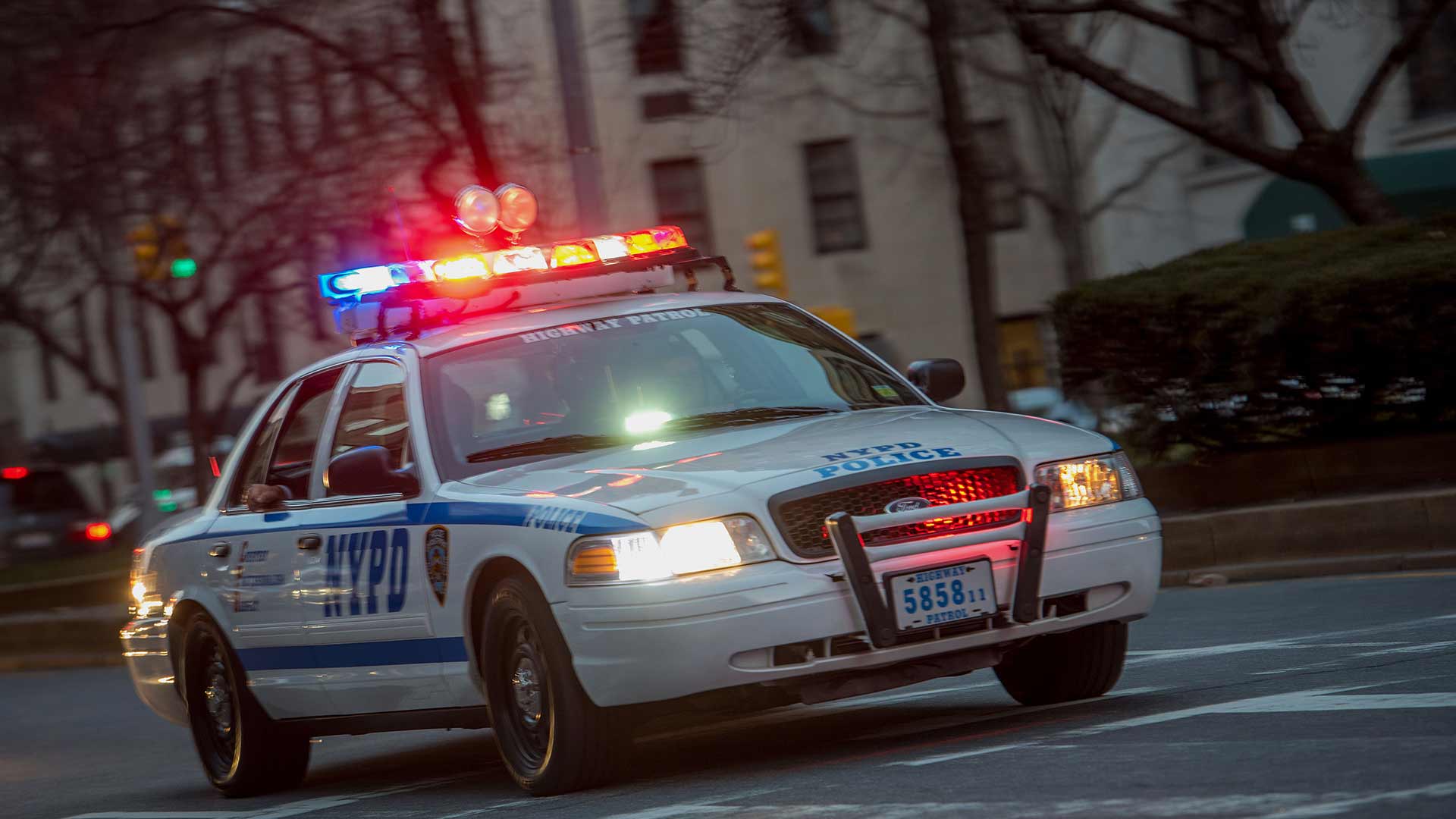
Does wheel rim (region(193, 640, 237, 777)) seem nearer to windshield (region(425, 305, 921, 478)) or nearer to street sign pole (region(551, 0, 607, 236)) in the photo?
windshield (region(425, 305, 921, 478))

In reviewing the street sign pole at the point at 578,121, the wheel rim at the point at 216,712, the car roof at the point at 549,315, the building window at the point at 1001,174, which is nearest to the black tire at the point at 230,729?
the wheel rim at the point at 216,712

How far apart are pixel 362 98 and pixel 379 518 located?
46.5 feet

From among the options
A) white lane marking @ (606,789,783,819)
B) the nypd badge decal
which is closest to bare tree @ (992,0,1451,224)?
the nypd badge decal

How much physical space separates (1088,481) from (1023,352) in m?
40.1

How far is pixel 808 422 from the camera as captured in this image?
293 inches

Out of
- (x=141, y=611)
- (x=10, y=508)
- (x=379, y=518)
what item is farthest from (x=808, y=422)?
(x=10, y=508)

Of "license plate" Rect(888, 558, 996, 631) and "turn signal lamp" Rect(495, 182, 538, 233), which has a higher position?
"turn signal lamp" Rect(495, 182, 538, 233)

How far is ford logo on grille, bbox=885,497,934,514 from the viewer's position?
21.7 ft

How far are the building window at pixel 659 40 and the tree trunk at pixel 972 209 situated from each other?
2.00 metres

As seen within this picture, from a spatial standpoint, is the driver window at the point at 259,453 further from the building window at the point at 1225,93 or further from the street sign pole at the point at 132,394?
the building window at the point at 1225,93

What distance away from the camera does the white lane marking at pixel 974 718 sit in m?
7.57

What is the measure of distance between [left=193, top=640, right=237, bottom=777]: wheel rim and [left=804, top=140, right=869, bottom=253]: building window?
124ft

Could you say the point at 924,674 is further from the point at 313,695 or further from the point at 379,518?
the point at 313,695

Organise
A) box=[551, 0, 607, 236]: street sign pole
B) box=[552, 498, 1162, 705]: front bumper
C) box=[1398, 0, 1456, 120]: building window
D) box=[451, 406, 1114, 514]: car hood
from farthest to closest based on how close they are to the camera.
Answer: box=[1398, 0, 1456, 120]: building window, box=[551, 0, 607, 236]: street sign pole, box=[451, 406, 1114, 514]: car hood, box=[552, 498, 1162, 705]: front bumper
